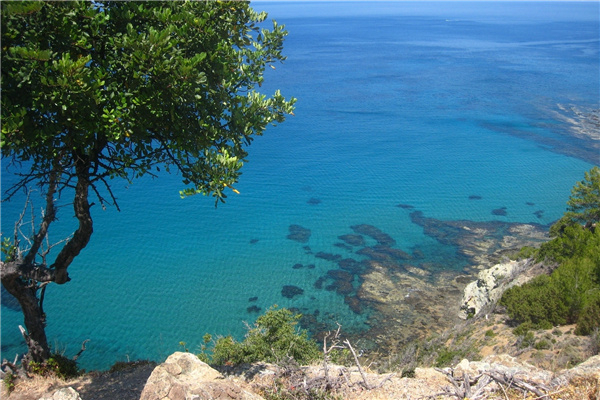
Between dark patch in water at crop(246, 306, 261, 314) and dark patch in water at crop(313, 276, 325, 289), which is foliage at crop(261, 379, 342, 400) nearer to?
dark patch in water at crop(246, 306, 261, 314)

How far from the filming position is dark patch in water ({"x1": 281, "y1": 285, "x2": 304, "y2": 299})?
2402 centimetres

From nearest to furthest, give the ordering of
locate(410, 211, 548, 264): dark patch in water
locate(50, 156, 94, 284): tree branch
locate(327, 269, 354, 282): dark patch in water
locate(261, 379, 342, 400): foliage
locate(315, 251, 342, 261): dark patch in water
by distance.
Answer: locate(261, 379, 342, 400): foliage < locate(50, 156, 94, 284): tree branch < locate(327, 269, 354, 282): dark patch in water < locate(315, 251, 342, 261): dark patch in water < locate(410, 211, 548, 264): dark patch in water

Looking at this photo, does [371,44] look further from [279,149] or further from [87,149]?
[87,149]

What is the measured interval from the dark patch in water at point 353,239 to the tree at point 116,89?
838 inches

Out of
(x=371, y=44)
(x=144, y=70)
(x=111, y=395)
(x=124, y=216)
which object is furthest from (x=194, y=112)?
(x=371, y=44)

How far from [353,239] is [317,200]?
256 inches

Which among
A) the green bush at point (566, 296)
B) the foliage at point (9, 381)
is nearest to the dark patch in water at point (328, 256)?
the green bush at point (566, 296)

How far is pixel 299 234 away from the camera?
30609mm

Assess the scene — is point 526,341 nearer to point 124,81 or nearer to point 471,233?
point 124,81

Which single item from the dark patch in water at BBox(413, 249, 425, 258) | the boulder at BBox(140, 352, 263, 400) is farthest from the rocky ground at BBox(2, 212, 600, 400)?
the dark patch in water at BBox(413, 249, 425, 258)

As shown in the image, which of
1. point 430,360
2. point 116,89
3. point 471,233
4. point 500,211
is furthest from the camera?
point 500,211

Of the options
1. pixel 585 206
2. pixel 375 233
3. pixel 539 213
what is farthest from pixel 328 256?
pixel 539 213

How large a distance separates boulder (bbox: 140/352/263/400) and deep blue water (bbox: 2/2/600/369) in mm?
13024

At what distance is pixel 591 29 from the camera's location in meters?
152
